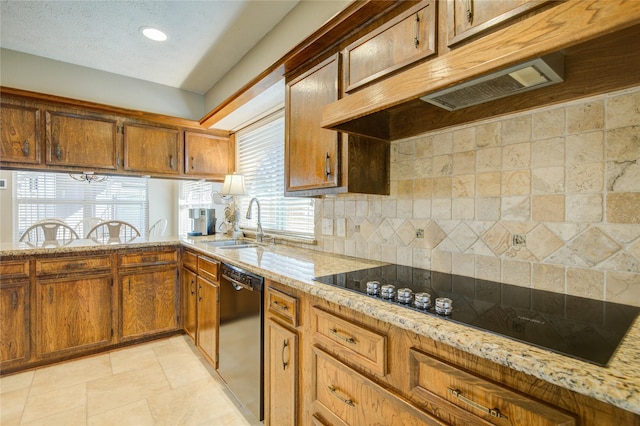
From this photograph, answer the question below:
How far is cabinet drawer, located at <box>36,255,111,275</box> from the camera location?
237cm

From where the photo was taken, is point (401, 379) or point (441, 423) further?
point (401, 379)

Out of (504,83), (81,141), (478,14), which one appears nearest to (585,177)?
(504,83)

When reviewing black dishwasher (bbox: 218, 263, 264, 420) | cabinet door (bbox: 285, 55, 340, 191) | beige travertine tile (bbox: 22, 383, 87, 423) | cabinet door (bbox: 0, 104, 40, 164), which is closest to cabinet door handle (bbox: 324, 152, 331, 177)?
cabinet door (bbox: 285, 55, 340, 191)

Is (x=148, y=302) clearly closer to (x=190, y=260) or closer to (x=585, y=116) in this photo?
(x=190, y=260)

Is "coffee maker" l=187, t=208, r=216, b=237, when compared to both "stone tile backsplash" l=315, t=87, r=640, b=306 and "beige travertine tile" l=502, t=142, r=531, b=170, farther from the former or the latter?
"beige travertine tile" l=502, t=142, r=531, b=170

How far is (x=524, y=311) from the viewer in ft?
3.10

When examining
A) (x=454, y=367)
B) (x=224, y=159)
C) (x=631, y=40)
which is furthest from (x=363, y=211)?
(x=224, y=159)

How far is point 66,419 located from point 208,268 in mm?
1154

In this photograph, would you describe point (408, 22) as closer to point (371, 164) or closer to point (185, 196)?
point (371, 164)

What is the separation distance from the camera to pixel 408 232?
1.63 m

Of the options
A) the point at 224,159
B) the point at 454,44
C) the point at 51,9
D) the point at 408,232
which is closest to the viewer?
the point at 454,44

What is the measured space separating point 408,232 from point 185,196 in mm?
4629

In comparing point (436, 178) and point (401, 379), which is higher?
point (436, 178)

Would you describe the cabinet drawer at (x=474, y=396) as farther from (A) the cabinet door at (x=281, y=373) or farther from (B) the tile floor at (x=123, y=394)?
(B) the tile floor at (x=123, y=394)
